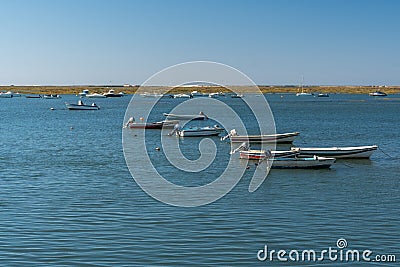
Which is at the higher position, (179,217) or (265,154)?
(265,154)

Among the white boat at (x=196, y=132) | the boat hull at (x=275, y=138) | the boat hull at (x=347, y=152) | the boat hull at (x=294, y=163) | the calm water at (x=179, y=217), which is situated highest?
the white boat at (x=196, y=132)

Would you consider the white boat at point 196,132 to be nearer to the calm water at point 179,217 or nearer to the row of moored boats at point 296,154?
the row of moored boats at point 296,154

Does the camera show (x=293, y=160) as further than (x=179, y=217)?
Yes

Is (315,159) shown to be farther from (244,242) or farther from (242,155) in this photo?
(244,242)

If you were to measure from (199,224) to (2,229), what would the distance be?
6.40m

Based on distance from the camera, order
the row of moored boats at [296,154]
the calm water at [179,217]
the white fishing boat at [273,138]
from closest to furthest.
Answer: the calm water at [179,217] < the row of moored boats at [296,154] < the white fishing boat at [273,138]

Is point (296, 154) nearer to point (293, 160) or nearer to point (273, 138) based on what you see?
point (293, 160)

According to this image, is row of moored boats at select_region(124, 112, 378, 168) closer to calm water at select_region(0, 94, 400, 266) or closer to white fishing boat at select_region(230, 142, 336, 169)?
white fishing boat at select_region(230, 142, 336, 169)

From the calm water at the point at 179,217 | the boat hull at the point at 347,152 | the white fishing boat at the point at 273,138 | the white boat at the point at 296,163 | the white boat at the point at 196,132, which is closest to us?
the calm water at the point at 179,217

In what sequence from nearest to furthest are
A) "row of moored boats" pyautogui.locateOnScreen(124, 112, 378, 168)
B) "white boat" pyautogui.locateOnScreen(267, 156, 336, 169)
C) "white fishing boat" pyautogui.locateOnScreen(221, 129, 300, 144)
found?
1. "white boat" pyautogui.locateOnScreen(267, 156, 336, 169)
2. "row of moored boats" pyautogui.locateOnScreen(124, 112, 378, 168)
3. "white fishing boat" pyautogui.locateOnScreen(221, 129, 300, 144)

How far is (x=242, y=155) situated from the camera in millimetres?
34406

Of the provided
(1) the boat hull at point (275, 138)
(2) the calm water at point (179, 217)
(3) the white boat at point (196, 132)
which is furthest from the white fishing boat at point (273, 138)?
(2) the calm water at point (179, 217)

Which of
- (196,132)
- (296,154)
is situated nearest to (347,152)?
(296,154)

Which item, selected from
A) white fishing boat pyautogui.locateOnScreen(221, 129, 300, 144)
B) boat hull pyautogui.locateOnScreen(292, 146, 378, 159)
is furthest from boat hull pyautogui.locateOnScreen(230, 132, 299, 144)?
boat hull pyautogui.locateOnScreen(292, 146, 378, 159)
